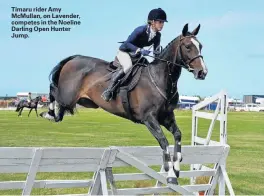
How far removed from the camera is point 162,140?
5.37 meters

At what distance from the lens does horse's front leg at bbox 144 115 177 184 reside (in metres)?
5.27

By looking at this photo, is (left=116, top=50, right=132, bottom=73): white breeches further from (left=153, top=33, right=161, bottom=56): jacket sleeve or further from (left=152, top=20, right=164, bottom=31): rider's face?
(left=152, top=20, right=164, bottom=31): rider's face

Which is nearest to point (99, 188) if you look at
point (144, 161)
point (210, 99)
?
point (144, 161)

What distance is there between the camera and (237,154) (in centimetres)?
1492

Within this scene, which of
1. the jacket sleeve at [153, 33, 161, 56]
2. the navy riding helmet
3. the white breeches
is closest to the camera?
the navy riding helmet

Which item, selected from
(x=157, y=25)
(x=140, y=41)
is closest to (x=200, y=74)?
(x=157, y=25)

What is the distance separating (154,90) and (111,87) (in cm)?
53

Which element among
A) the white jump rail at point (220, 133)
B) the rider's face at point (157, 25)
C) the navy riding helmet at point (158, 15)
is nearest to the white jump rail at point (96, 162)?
the white jump rail at point (220, 133)

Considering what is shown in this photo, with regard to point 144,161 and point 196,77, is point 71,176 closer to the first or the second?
point 144,161

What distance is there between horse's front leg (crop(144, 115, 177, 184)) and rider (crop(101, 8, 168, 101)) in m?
0.68

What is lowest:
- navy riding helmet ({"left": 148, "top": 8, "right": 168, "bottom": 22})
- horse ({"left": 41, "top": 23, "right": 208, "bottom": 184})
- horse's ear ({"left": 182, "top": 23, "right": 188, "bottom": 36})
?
horse ({"left": 41, "top": 23, "right": 208, "bottom": 184})

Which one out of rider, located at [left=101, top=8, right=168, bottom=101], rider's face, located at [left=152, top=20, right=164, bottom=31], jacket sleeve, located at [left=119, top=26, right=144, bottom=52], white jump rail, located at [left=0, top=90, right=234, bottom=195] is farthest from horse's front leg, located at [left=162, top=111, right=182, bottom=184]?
rider's face, located at [left=152, top=20, right=164, bottom=31]

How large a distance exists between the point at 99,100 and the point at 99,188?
1.08 metres

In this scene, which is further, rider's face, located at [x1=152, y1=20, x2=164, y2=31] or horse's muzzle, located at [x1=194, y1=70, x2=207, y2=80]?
rider's face, located at [x1=152, y1=20, x2=164, y2=31]
